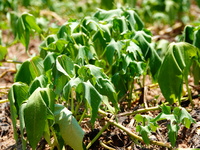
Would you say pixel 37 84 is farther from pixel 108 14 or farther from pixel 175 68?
pixel 108 14

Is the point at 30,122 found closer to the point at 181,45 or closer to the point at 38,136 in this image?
the point at 38,136

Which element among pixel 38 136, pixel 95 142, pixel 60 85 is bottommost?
pixel 95 142

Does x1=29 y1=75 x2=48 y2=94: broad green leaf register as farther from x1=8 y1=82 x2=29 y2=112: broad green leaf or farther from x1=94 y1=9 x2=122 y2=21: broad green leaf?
x1=94 y1=9 x2=122 y2=21: broad green leaf

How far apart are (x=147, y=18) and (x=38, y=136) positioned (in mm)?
2956

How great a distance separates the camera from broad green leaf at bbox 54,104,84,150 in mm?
1735

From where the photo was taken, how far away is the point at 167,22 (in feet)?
14.6

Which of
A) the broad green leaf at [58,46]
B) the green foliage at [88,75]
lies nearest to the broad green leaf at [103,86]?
the green foliage at [88,75]

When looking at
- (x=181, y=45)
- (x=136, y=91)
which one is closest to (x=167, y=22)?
(x=136, y=91)

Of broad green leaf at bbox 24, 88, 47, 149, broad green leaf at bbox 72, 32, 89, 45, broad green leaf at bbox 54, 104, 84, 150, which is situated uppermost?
broad green leaf at bbox 72, 32, 89, 45

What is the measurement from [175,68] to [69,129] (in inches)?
22.1

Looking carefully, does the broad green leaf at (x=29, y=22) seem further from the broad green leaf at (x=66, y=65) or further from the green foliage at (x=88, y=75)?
the broad green leaf at (x=66, y=65)

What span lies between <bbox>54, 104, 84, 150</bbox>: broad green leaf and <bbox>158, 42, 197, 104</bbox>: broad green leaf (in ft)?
1.56

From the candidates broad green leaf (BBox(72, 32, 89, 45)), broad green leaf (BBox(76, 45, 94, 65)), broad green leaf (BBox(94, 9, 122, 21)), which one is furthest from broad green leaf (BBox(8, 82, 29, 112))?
broad green leaf (BBox(94, 9, 122, 21))

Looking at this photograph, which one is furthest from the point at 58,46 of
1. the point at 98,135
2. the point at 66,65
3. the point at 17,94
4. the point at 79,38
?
the point at 98,135
